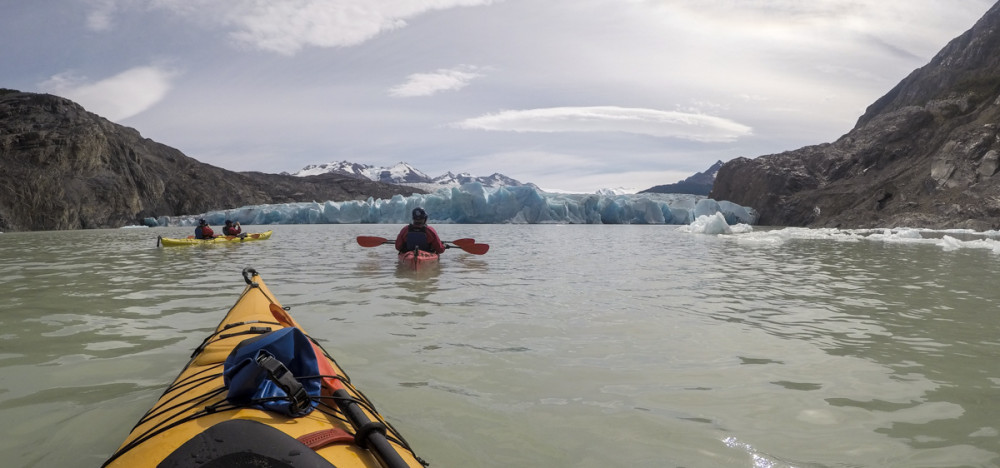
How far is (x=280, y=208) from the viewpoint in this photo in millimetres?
47312

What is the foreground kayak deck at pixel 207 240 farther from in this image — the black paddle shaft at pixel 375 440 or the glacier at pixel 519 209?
the glacier at pixel 519 209

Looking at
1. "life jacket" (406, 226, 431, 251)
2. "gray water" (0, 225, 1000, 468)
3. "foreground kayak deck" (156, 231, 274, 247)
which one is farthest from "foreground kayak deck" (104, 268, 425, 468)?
"foreground kayak deck" (156, 231, 274, 247)

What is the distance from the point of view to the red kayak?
980cm

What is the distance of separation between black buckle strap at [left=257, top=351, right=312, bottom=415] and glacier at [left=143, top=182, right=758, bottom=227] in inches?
1444

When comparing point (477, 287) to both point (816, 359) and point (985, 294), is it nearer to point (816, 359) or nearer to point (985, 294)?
point (816, 359)

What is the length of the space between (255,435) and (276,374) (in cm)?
34

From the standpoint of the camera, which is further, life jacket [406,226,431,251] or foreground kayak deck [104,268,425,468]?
life jacket [406,226,431,251]

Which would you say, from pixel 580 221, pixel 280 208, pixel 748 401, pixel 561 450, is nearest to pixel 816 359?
pixel 748 401

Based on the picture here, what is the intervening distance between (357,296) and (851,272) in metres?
7.95

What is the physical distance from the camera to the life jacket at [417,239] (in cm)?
1071

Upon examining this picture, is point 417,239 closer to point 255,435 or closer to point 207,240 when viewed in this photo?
point 207,240

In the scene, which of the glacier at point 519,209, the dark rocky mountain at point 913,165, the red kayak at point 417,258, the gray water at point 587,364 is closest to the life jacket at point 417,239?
the red kayak at point 417,258

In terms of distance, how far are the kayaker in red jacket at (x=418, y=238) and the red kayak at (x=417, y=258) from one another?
200 millimetres

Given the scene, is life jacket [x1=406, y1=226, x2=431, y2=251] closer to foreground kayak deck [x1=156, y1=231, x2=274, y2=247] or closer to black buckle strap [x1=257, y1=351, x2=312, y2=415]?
foreground kayak deck [x1=156, y1=231, x2=274, y2=247]
